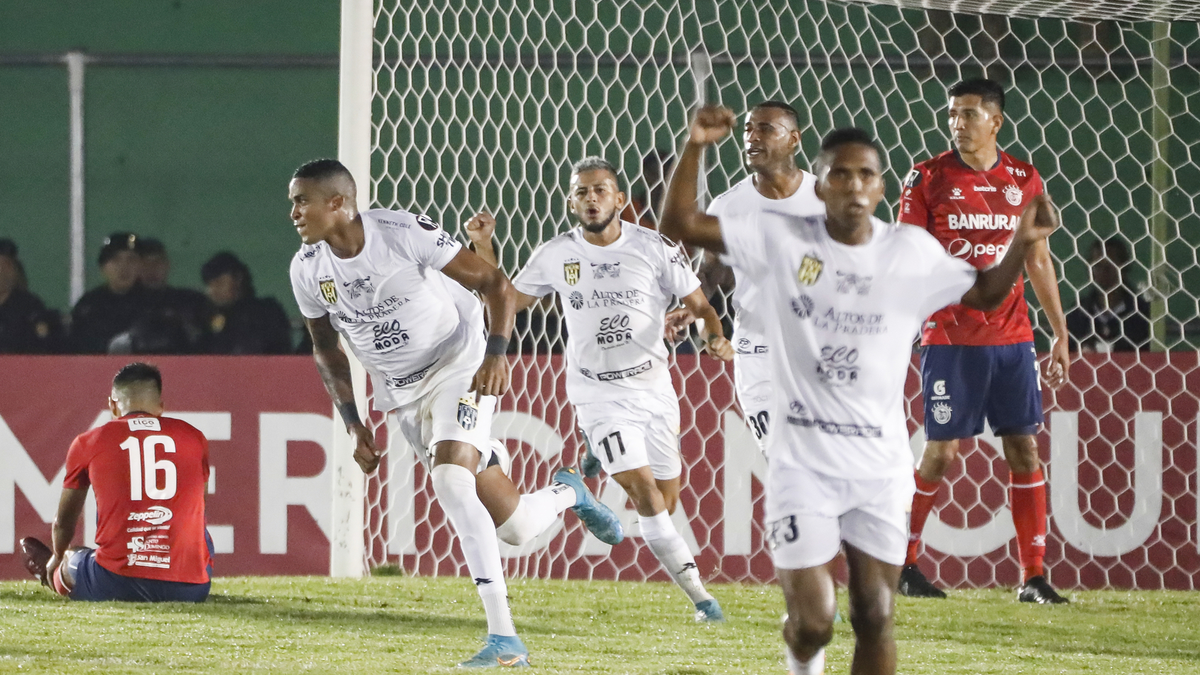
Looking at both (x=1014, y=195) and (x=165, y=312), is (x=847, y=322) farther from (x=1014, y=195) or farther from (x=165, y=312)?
(x=165, y=312)

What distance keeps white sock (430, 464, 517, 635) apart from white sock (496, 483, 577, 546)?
2.71 ft

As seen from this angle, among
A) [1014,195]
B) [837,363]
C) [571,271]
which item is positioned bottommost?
[837,363]

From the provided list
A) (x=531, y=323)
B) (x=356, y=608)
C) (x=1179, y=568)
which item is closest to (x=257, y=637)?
(x=356, y=608)

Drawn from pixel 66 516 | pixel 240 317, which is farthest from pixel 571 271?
pixel 240 317

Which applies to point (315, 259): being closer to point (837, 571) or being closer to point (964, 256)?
point (964, 256)

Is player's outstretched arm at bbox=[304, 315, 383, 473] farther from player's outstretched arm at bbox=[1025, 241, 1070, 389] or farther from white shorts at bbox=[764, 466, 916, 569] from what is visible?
player's outstretched arm at bbox=[1025, 241, 1070, 389]

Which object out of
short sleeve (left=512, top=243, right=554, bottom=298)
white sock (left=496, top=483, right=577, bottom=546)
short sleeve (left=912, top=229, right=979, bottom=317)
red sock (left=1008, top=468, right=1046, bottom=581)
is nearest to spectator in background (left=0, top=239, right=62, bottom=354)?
short sleeve (left=512, top=243, right=554, bottom=298)

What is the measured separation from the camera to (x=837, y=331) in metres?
3.65

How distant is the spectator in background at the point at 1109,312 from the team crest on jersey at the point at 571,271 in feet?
8.08

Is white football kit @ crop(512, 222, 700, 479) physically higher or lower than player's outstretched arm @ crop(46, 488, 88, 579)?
higher

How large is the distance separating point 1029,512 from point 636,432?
5.22ft

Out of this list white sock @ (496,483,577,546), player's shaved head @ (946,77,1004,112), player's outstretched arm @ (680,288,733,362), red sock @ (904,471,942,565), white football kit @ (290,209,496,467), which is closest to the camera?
white football kit @ (290,209,496,467)

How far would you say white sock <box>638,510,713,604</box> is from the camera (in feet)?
19.7

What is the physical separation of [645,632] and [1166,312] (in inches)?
123
